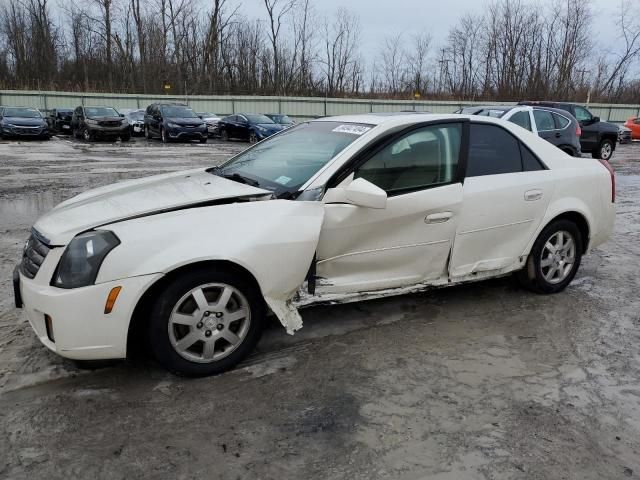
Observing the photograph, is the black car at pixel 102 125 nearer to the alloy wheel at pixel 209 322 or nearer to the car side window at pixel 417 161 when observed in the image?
the car side window at pixel 417 161

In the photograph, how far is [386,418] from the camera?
2.94m

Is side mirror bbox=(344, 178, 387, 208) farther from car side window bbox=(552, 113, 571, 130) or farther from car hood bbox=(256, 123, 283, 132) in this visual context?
car hood bbox=(256, 123, 283, 132)

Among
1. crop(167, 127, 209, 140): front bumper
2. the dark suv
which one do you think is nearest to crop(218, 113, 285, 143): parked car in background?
crop(167, 127, 209, 140): front bumper

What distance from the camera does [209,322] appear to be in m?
3.23

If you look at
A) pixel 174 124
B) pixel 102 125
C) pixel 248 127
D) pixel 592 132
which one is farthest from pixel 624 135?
pixel 102 125

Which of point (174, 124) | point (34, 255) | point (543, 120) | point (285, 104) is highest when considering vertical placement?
point (285, 104)

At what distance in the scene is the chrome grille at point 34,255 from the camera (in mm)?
3121

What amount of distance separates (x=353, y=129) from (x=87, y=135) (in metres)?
23.2

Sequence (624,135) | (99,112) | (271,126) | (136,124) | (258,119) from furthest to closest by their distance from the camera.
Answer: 1. (624,135)
2. (136,124)
3. (258,119)
4. (271,126)
5. (99,112)

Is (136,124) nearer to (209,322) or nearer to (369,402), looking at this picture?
A: (209,322)

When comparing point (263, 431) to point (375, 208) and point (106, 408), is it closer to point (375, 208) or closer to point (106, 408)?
point (106, 408)

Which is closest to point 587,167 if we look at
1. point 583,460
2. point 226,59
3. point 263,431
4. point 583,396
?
point 583,396

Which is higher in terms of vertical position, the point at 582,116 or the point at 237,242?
the point at 582,116

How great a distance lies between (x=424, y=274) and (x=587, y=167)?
2027mm
